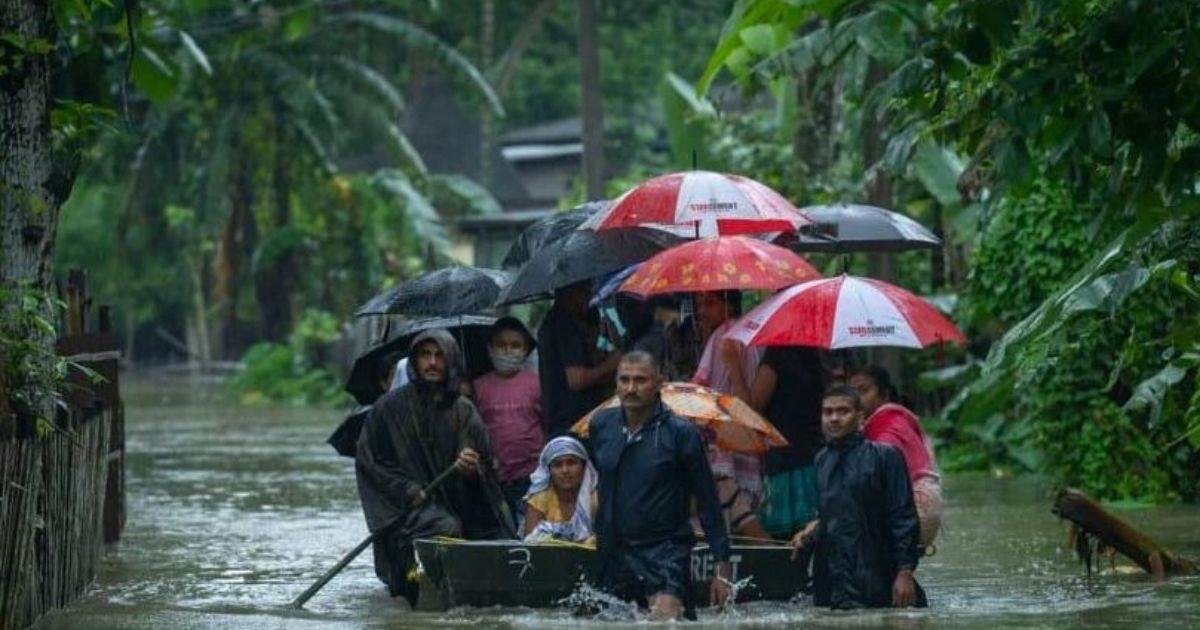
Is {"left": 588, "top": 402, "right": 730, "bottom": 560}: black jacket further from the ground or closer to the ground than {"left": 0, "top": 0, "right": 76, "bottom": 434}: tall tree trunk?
closer to the ground

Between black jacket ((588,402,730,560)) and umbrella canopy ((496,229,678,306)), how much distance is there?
2.04m

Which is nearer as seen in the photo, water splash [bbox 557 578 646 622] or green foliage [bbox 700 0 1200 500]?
green foliage [bbox 700 0 1200 500]

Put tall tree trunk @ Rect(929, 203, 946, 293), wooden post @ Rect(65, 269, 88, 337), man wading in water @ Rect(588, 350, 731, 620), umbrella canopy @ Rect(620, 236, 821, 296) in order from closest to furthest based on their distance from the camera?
man wading in water @ Rect(588, 350, 731, 620)
umbrella canopy @ Rect(620, 236, 821, 296)
wooden post @ Rect(65, 269, 88, 337)
tall tree trunk @ Rect(929, 203, 946, 293)

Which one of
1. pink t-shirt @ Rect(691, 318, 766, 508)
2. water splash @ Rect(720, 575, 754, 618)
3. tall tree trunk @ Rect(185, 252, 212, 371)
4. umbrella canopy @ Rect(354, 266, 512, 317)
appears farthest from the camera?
tall tree trunk @ Rect(185, 252, 212, 371)

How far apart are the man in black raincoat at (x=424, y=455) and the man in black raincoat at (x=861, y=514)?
2183mm

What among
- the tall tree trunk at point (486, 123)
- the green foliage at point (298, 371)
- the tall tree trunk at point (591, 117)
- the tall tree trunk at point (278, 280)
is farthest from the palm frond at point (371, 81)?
the tall tree trunk at point (486, 123)

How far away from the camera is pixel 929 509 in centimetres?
1180

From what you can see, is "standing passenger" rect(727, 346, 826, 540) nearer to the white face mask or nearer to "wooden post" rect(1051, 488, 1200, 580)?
the white face mask

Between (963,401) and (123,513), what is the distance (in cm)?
766

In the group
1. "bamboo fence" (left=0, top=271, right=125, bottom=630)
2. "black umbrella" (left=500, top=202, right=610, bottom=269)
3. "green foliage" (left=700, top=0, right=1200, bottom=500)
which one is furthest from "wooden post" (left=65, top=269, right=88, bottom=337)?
"green foliage" (left=700, top=0, right=1200, bottom=500)

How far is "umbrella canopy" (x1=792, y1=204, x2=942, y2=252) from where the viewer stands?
14188 mm

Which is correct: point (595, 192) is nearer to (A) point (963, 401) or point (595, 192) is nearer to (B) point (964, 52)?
(A) point (963, 401)

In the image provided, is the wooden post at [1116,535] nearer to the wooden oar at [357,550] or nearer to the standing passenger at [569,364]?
the standing passenger at [569,364]

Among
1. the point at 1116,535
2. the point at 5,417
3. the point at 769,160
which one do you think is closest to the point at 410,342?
the point at 5,417
